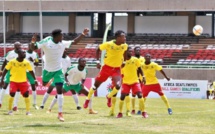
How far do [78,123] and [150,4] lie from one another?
150 feet

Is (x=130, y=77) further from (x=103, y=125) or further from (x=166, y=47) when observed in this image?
(x=166, y=47)

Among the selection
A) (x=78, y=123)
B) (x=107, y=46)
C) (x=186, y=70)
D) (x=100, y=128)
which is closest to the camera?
(x=100, y=128)

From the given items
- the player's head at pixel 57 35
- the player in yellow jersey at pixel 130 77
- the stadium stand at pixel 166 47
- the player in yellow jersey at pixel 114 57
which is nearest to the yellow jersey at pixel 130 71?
the player in yellow jersey at pixel 130 77

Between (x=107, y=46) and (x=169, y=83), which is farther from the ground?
(x=107, y=46)

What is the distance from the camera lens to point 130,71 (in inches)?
815

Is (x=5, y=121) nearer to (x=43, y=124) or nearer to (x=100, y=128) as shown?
(x=43, y=124)

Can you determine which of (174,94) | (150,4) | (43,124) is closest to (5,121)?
(43,124)

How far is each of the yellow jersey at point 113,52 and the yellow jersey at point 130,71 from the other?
97cm

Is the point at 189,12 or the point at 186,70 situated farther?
the point at 189,12

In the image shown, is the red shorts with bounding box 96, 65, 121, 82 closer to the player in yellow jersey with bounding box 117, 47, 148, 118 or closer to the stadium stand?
the player in yellow jersey with bounding box 117, 47, 148, 118

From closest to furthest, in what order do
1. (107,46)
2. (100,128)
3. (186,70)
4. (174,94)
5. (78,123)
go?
1. (100,128)
2. (78,123)
3. (107,46)
4. (174,94)
5. (186,70)

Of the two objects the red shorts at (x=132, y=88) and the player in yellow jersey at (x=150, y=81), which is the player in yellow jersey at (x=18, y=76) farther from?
the player in yellow jersey at (x=150, y=81)

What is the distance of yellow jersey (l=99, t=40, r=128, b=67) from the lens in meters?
19.5

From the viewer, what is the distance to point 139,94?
20531 millimetres
